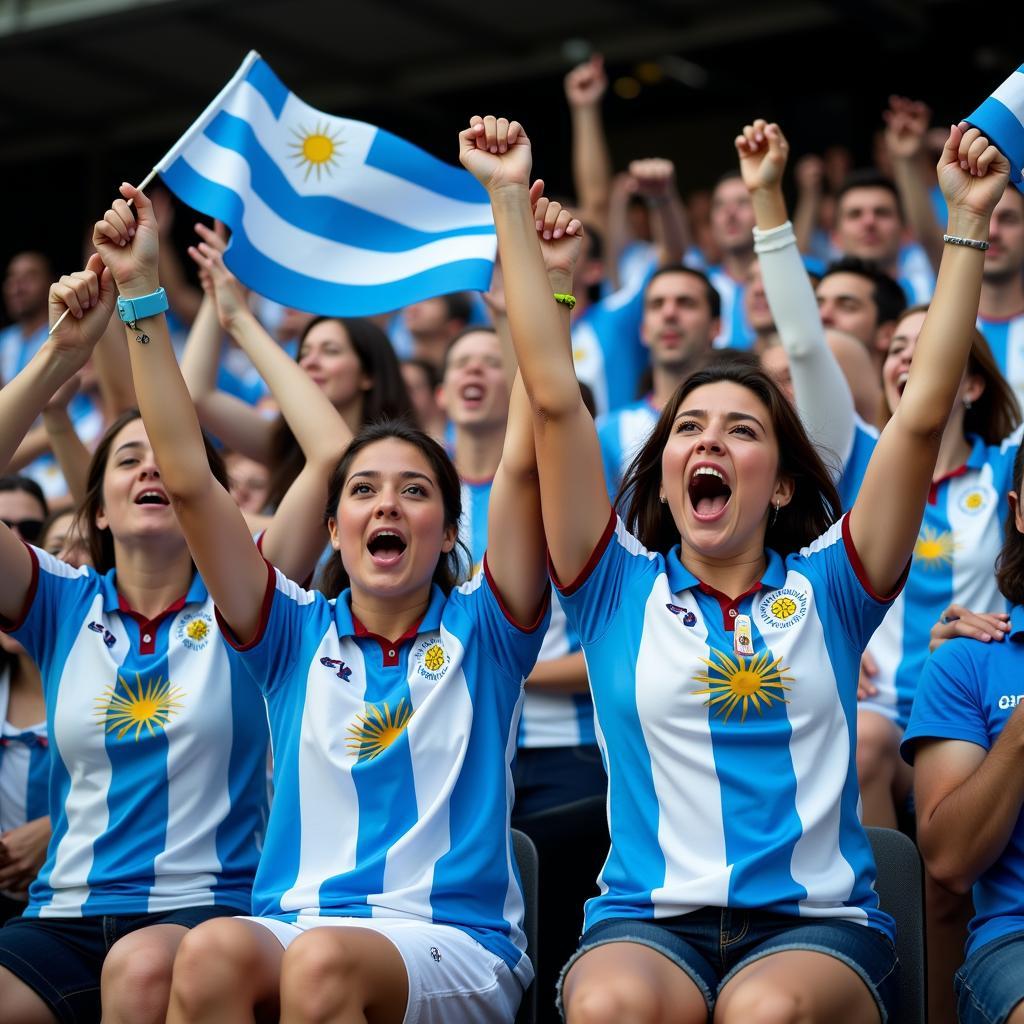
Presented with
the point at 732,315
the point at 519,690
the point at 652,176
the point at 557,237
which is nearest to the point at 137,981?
the point at 519,690

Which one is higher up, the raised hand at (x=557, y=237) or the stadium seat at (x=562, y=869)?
the raised hand at (x=557, y=237)

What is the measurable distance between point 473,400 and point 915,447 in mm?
2328

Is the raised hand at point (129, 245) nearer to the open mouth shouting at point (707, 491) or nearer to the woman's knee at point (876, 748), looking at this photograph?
the open mouth shouting at point (707, 491)

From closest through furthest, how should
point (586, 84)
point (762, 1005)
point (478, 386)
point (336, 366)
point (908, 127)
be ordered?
point (762, 1005), point (336, 366), point (478, 386), point (908, 127), point (586, 84)

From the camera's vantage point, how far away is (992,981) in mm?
2871

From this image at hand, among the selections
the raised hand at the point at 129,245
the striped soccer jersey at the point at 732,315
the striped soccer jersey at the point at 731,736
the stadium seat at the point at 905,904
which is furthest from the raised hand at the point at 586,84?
the stadium seat at the point at 905,904

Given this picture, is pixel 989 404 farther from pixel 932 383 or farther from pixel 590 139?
pixel 590 139

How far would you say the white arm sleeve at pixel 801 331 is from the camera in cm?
422

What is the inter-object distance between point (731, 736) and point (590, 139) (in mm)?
4568

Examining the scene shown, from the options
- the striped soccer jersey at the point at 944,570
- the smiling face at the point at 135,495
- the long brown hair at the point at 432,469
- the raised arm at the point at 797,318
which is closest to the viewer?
the long brown hair at the point at 432,469

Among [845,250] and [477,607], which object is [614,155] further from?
[477,607]

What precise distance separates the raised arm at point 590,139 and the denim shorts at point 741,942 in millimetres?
4491

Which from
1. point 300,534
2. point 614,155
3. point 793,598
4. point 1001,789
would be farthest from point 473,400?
point 614,155

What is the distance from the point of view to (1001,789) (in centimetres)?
297
